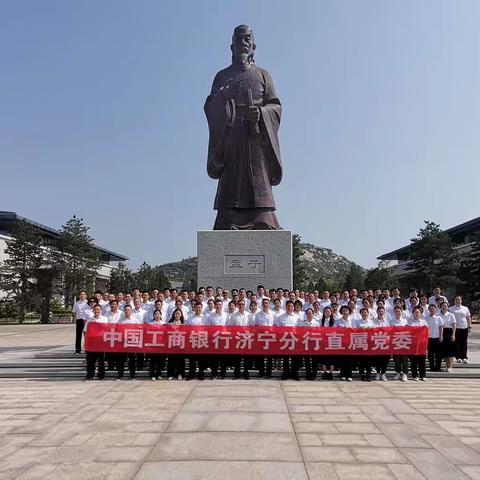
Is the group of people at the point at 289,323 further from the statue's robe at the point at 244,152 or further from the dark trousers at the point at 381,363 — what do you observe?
the statue's robe at the point at 244,152

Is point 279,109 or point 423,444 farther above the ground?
point 279,109

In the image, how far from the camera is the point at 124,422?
5.11 meters

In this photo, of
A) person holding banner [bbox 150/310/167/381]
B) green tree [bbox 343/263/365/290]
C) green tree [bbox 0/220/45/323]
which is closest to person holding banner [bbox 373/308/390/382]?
person holding banner [bbox 150/310/167/381]

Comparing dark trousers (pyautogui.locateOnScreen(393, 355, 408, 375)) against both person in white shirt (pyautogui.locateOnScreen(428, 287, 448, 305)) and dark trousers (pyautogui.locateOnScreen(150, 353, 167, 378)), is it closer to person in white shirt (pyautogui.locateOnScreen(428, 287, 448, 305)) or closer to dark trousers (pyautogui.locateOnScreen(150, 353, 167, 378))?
Result: person in white shirt (pyautogui.locateOnScreen(428, 287, 448, 305))

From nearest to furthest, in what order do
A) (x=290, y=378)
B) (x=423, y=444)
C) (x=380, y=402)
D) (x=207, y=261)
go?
(x=423, y=444) < (x=380, y=402) < (x=290, y=378) < (x=207, y=261)

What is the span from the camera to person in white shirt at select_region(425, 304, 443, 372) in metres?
8.61

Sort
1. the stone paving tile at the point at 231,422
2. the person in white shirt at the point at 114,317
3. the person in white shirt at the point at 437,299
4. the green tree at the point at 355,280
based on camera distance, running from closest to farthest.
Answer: the stone paving tile at the point at 231,422, the person in white shirt at the point at 114,317, the person in white shirt at the point at 437,299, the green tree at the point at 355,280

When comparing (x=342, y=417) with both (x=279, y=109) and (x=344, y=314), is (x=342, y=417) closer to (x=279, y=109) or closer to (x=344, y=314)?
(x=344, y=314)

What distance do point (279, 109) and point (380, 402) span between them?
401 inches

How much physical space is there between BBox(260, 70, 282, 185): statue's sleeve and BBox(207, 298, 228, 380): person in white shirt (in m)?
7.01

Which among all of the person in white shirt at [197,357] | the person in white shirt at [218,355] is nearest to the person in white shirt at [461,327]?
the person in white shirt at [218,355]

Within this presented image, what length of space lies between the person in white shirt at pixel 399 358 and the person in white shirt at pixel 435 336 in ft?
2.12

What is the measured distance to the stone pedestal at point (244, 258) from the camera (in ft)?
42.2

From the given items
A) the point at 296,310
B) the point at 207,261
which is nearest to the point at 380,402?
the point at 296,310
